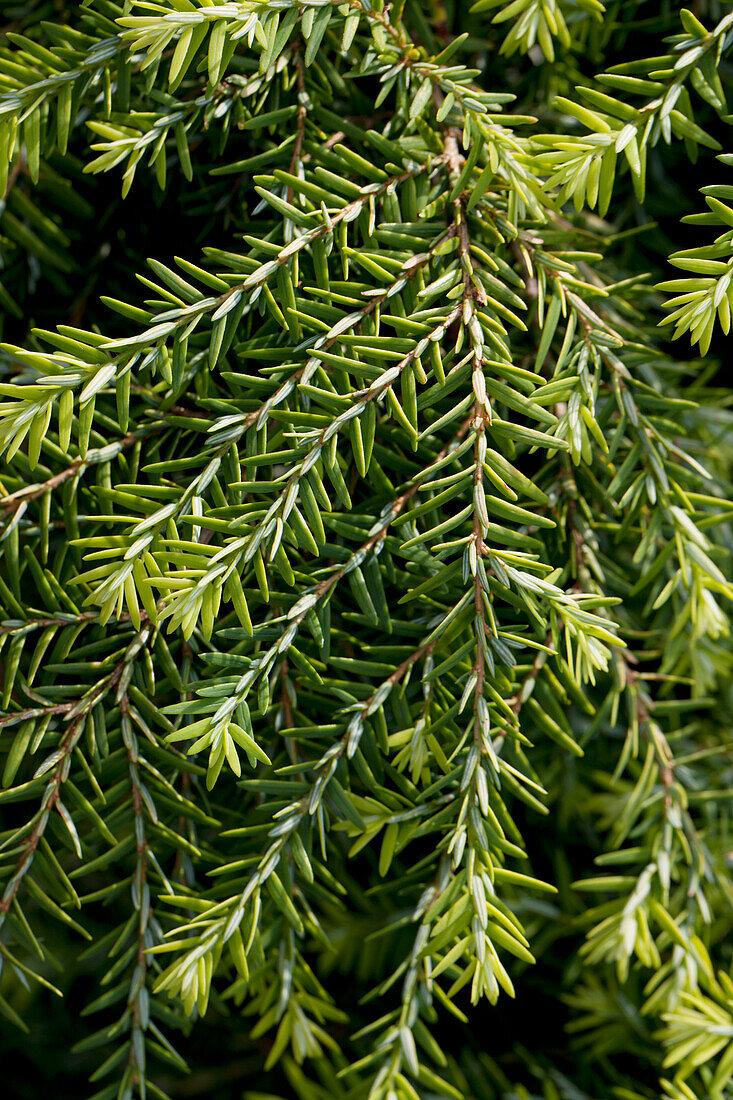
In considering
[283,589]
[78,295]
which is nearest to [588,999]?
[283,589]

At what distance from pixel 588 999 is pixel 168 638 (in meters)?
0.52

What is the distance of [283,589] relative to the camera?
529 millimetres

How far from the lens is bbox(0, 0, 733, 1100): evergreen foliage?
0.46 meters

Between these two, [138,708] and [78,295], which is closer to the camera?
[138,708]

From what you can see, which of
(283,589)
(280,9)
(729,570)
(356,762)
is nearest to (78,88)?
(280,9)

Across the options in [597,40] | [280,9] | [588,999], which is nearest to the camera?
[280,9]

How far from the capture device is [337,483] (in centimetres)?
45

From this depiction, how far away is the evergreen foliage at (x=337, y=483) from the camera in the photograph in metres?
0.46

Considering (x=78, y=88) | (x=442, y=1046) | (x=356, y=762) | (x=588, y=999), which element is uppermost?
(x=78, y=88)

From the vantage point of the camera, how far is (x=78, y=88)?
0.54m

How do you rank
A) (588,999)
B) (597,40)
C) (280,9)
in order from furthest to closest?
(588,999) → (597,40) → (280,9)

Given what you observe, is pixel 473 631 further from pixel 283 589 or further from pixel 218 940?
pixel 218 940

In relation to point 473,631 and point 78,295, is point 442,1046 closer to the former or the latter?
point 473,631

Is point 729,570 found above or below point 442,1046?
above
